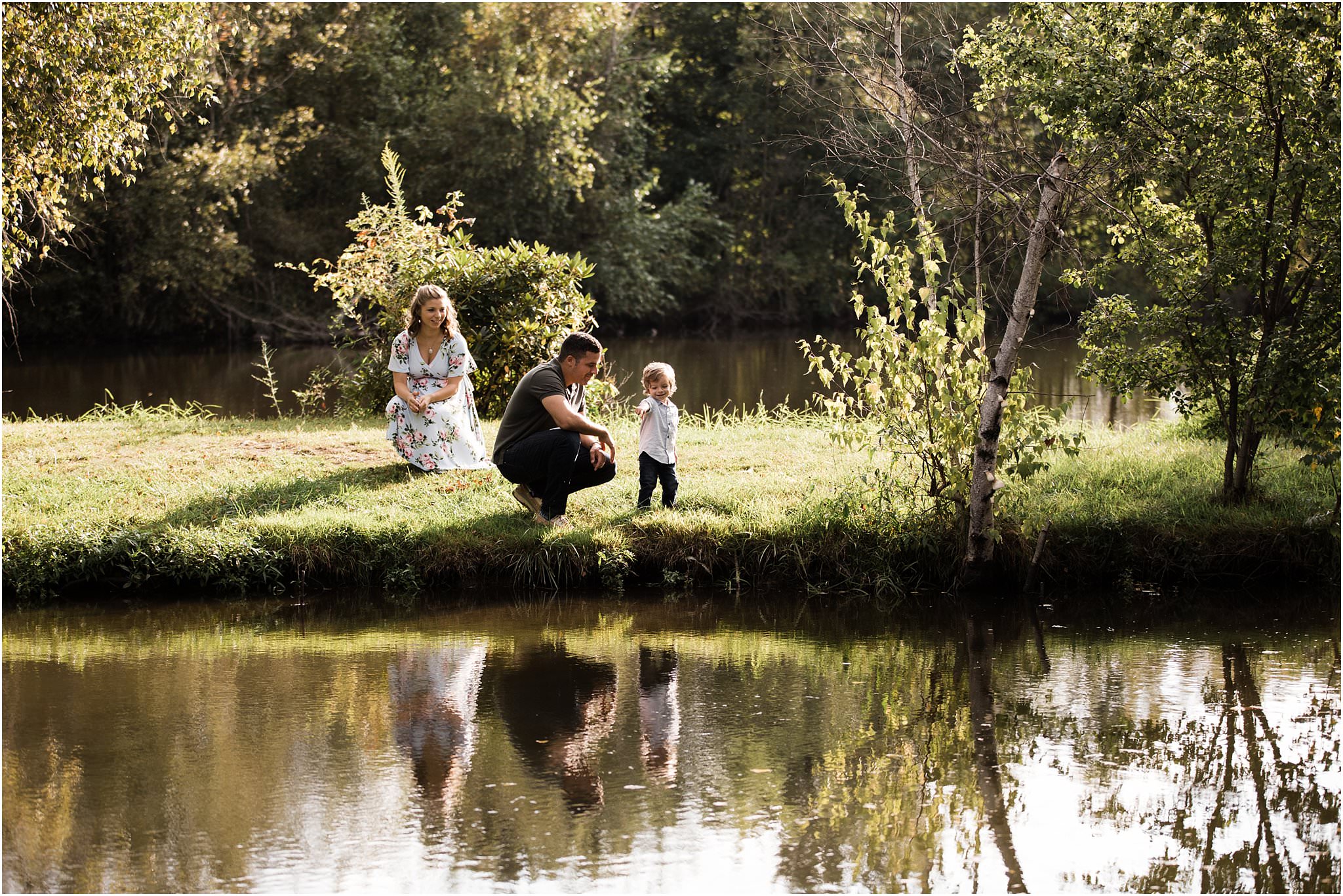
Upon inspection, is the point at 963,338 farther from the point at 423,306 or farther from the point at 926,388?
the point at 423,306

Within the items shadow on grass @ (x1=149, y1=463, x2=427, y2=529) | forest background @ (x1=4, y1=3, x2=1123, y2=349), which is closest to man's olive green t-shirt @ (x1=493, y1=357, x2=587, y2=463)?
shadow on grass @ (x1=149, y1=463, x2=427, y2=529)

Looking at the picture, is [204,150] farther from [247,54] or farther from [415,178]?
[415,178]

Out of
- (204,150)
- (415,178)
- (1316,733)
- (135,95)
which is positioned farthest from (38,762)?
(415,178)

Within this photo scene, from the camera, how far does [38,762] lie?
18.5ft

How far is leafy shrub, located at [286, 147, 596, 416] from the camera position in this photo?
13305 mm

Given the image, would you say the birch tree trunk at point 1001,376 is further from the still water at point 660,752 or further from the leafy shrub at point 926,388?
the still water at point 660,752

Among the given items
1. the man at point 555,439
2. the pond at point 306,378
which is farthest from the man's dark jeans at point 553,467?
the pond at point 306,378

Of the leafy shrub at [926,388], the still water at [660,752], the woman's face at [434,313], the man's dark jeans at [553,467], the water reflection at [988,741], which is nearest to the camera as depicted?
the still water at [660,752]

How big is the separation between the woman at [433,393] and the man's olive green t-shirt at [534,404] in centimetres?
101

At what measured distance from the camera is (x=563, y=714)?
637 cm

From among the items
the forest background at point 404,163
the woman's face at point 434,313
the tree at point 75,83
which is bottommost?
the woman's face at point 434,313

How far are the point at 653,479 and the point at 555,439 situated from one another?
0.74 m

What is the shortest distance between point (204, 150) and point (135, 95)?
17.5 m

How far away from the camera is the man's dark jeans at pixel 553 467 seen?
8836 millimetres
